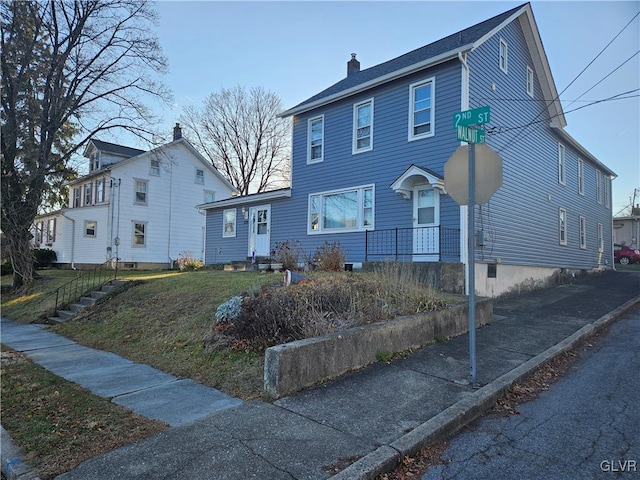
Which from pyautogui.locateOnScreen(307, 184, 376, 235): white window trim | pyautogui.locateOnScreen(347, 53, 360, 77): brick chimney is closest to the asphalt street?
pyautogui.locateOnScreen(307, 184, 376, 235): white window trim

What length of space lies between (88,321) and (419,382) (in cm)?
866

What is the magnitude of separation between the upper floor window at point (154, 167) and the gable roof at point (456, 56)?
48.8 ft

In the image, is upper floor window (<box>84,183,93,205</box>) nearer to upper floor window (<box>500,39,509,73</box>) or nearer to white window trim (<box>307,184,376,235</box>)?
white window trim (<box>307,184,376,235</box>)

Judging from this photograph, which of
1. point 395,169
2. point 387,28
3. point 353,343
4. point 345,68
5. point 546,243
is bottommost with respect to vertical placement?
point 353,343

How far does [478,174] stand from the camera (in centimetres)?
515

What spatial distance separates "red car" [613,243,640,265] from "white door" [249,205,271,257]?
91.6 feet

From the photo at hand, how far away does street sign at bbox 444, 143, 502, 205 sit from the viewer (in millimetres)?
5035

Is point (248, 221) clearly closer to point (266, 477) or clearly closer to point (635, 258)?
point (266, 477)

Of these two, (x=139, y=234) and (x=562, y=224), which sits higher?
(x=562, y=224)

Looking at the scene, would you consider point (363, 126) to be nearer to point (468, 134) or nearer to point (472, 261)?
point (468, 134)

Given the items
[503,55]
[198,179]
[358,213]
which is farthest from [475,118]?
[198,179]

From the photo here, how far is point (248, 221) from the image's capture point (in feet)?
61.6

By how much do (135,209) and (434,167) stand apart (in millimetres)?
21574

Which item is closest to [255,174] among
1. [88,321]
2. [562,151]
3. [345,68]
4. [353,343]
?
[345,68]
